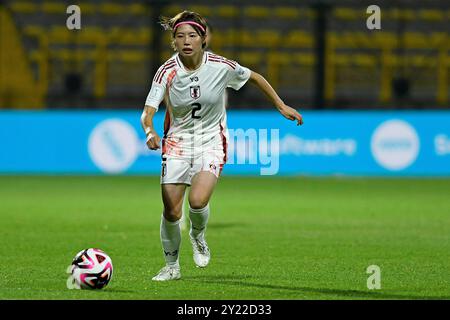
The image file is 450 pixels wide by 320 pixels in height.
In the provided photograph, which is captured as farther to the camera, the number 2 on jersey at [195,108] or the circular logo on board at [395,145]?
the circular logo on board at [395,145]

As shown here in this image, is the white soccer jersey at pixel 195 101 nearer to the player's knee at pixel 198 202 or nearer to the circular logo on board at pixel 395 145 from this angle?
the player's knee at pixel 198 202

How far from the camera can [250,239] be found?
1280cm

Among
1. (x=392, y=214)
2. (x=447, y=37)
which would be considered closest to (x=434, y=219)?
(x=392, y=214)

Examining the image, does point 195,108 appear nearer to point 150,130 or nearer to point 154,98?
point 154,98

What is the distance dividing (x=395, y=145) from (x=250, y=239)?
10385 millimetres

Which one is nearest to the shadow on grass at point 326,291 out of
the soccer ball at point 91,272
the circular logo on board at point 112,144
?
the soccer ball at point 91,272

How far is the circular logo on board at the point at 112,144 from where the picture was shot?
22.4 metres

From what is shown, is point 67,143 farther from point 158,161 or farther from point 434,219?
point 434,219

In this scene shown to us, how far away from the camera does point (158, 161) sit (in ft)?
74.6

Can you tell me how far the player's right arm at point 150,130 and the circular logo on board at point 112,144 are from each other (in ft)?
44.3

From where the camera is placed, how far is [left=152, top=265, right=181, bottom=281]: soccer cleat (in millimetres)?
9164

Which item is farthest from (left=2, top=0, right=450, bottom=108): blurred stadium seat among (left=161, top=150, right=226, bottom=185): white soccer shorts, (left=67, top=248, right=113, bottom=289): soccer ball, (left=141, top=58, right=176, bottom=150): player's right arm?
(left=67, top=248, right=113, bottom=289): soccer ball

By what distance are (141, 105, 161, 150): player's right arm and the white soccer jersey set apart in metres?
0.20
